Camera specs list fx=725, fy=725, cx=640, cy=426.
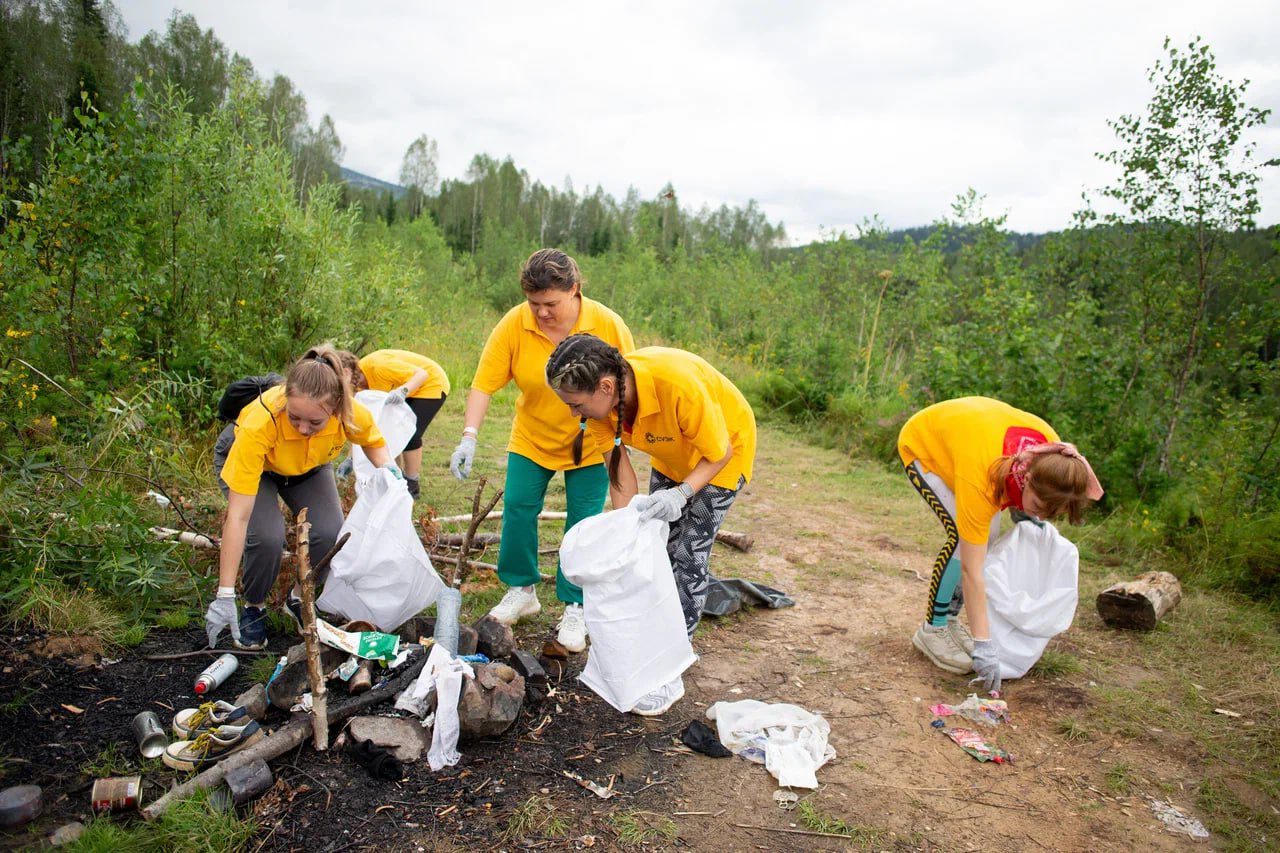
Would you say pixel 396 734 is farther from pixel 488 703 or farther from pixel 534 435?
pixel 534 435

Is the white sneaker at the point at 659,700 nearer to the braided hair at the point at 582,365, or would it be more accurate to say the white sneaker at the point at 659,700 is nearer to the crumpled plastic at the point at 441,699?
the crumpled plastic at the point at 441,699

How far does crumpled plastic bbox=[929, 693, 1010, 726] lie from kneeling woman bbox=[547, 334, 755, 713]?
106cm

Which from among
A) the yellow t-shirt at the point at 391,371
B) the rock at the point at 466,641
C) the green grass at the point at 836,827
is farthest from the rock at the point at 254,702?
the yellow t-shirt at the point at 391,371

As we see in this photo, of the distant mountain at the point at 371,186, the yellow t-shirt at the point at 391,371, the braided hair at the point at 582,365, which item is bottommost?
the yellow t-shirt at the point at 391,371

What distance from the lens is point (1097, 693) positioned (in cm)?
307

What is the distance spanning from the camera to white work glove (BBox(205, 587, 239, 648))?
8.37 ft

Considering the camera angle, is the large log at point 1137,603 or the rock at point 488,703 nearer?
the rock at point 488,703

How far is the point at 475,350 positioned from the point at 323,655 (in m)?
8.08

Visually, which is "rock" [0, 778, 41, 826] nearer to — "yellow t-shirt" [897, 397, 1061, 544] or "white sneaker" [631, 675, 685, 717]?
"white sneaker" [631, 675, 685, 717]

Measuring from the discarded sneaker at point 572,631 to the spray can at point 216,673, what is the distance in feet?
3.97

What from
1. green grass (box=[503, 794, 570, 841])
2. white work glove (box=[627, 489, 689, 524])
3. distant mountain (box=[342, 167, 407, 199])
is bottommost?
green grass (box=[503, 794, 570, 841])

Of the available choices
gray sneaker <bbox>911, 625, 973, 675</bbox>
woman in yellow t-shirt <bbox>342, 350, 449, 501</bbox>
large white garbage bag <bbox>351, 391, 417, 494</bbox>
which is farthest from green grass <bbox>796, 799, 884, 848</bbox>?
woman in yellow t-shirt <bbox>342, 350, 449, 501</bbox>

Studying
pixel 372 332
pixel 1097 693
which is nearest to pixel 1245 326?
pixel 1097 693

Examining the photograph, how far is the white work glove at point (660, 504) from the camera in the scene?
2502mm
